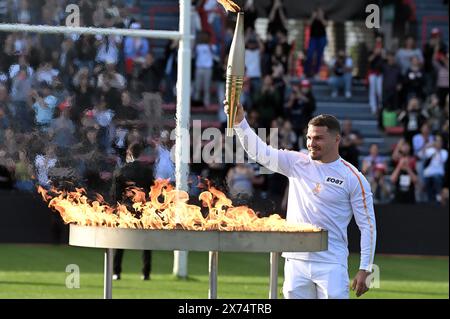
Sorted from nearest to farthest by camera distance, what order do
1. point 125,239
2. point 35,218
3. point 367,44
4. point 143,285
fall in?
point 125,239, point 143,285, point 35,218, point 367,44

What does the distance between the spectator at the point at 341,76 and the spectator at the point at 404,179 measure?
389 centimetres

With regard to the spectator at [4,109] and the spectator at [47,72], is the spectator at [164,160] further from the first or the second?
the spectator at [47,72]

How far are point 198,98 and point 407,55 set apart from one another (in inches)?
201

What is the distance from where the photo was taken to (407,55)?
29.1 meters

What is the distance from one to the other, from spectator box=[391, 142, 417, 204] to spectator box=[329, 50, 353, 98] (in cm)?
389

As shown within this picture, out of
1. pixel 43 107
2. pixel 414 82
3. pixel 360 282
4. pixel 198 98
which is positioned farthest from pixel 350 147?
pixel 360 282

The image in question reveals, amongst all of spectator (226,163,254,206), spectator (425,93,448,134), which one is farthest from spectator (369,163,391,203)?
spectator (226,163,254,206)

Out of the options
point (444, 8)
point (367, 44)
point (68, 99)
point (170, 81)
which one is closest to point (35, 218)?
point (170, 81)

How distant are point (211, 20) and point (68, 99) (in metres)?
10.5

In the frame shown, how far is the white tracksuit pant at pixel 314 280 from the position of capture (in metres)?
9.09

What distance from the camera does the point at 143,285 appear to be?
17391mm

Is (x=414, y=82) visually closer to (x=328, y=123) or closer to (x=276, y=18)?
(x=276, y=18)

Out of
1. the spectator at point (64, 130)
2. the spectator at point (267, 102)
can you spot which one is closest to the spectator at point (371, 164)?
the spectator at point (267, 102)
